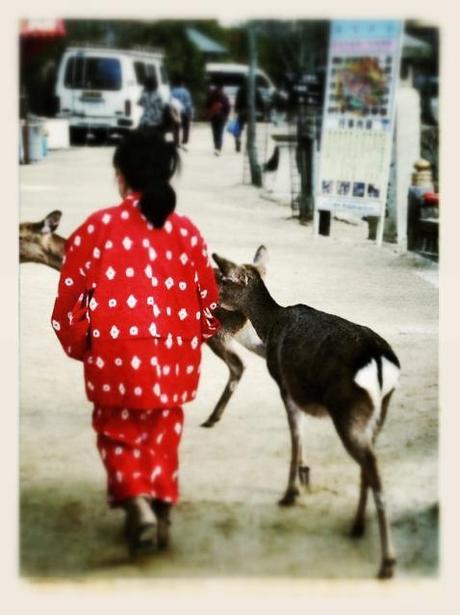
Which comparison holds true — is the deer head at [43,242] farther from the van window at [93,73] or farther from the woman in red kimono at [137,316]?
the van window at [93,73]

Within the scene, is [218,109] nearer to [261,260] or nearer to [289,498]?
[261,260]

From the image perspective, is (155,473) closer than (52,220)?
Yes

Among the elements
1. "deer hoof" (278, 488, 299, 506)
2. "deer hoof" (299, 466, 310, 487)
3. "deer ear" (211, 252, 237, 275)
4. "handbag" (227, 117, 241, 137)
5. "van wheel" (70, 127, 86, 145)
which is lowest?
"deer hoof" (278, 488, 299, 506)

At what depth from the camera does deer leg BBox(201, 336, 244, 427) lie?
4.56 m

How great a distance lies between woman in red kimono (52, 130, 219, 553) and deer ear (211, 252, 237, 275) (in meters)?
0.34

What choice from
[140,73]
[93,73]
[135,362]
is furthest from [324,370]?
[93,73]

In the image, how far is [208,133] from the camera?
472 centimetres

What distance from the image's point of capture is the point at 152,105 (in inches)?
185

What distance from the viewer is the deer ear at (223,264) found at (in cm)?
462

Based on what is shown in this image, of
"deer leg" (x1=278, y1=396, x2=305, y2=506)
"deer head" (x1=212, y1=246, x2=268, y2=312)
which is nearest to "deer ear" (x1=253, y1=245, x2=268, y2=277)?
"deer head" (x1=212, y1=246, x2=268, y2=312)

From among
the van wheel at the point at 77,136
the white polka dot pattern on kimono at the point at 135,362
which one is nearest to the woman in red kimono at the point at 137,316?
the white polka dot pattern on kimono at the point at 135,362

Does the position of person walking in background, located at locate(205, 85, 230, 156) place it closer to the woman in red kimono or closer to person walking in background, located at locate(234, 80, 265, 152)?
person walking in background, located at locate(234, 80, 265, 152)

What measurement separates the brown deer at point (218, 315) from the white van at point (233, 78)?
0.72 meters

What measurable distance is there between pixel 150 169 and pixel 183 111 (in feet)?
1.90
